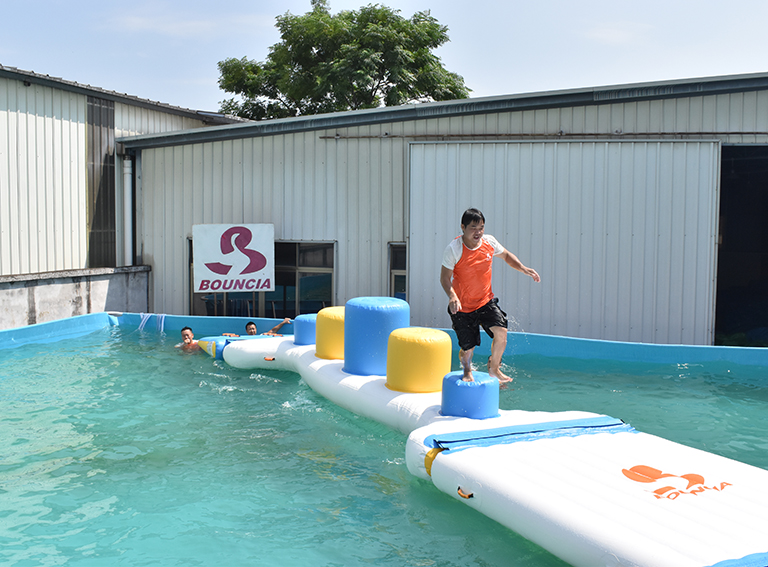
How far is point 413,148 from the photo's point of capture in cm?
1197

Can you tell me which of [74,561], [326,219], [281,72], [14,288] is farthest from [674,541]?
[281,72]

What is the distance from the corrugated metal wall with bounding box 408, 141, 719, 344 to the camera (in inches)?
434

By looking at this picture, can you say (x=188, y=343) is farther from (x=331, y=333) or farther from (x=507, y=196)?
(x=507, y=196)

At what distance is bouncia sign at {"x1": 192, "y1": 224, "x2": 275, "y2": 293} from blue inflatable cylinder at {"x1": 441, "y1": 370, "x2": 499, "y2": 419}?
763 cm

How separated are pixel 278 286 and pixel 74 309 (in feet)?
13.1

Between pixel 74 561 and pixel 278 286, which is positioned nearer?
pixel 74 561

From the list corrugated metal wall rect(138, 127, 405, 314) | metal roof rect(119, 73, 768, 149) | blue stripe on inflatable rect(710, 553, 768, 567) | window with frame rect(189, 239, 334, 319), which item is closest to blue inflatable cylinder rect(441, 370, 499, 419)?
blue stripe on inflatable rect(710, 553, 768, 567)

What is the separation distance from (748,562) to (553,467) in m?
1.51

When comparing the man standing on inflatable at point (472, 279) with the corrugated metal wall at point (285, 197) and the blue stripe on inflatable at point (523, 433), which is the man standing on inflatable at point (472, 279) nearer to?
the blue stripe on inflatable at point (523, 433)

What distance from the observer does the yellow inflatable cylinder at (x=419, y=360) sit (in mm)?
6809

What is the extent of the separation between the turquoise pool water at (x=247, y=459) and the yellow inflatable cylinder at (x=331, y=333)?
0.59 m

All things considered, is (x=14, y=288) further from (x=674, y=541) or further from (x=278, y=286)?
(x=674, y=541)

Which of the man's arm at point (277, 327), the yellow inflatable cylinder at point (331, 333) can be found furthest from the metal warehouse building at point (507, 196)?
the yellow inflatable cylinder at point (331, 333)

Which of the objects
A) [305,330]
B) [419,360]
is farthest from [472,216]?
[305,330]
